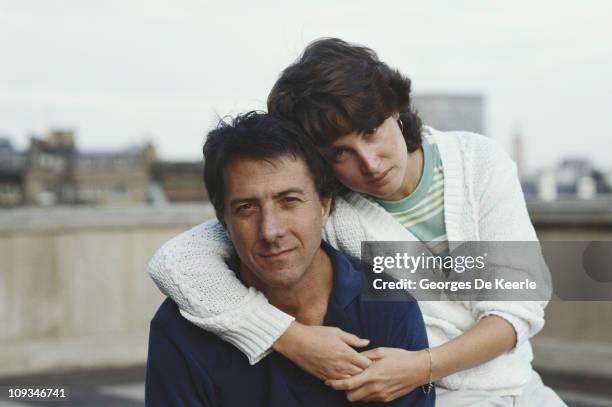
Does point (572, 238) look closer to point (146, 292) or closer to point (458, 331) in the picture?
point (146, 292)

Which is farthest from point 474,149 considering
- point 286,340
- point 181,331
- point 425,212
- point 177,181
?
point 177,181

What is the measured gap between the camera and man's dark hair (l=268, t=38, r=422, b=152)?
2.62 meters

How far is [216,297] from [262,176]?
1.11ft

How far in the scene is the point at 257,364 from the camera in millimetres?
2543

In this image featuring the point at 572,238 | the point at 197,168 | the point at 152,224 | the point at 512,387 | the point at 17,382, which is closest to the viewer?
the point at 512,387

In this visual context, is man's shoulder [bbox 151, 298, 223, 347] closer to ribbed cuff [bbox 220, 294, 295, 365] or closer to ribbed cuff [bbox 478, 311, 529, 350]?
ribbed cuff [bbox 220, 294, 295, 365]

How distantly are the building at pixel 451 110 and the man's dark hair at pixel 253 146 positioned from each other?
538 cm

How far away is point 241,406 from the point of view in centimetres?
253

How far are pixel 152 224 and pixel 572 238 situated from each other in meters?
3.48

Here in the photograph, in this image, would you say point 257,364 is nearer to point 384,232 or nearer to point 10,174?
point 384,232

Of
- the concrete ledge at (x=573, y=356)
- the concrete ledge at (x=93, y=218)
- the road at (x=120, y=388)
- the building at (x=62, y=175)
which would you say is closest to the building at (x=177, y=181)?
the building at (x=62, y=175)

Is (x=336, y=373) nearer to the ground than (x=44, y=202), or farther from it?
farther from it

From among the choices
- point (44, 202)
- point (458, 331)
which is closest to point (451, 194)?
point (458, 331)

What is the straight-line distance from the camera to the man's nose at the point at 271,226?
243 cm
